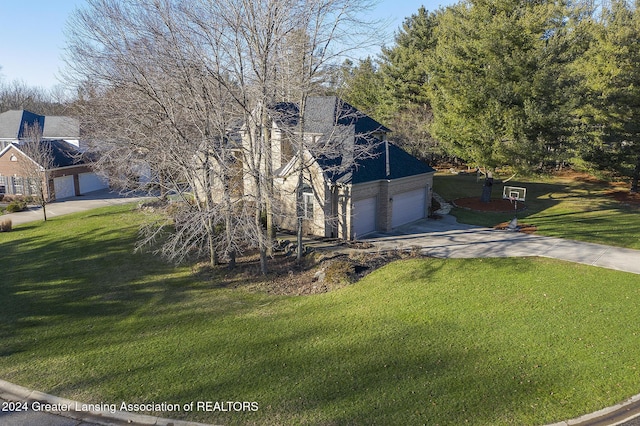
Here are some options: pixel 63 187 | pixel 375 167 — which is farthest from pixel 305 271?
pixel 63 187

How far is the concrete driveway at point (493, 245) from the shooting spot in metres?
15.1

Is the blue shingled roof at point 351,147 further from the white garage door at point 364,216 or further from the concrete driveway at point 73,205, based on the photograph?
the concrete driveway at point 73,205

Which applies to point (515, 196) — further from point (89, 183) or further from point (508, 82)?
point (89, 183)

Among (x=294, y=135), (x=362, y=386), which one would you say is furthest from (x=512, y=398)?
(x=294, y=135)

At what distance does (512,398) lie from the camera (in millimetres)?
7707

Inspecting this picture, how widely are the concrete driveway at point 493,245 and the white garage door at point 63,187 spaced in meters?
27.1

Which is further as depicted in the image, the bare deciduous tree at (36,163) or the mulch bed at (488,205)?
the bare deciduous tree at (36,163)

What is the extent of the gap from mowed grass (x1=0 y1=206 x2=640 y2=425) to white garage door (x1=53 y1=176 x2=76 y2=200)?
2078 centimetres

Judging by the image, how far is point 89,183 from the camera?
123 feet

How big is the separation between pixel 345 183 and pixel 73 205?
75.5 feet

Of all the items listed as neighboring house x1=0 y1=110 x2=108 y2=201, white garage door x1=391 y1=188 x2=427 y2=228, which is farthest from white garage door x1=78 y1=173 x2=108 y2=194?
white garage door x1=391 y1=188 x2=427 y2=228

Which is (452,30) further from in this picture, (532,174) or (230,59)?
(230,59)

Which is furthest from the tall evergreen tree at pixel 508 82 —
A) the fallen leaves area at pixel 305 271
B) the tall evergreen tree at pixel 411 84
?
the tall evergreen tree at pixel 411 84

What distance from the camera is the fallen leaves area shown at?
13922 millimetres
